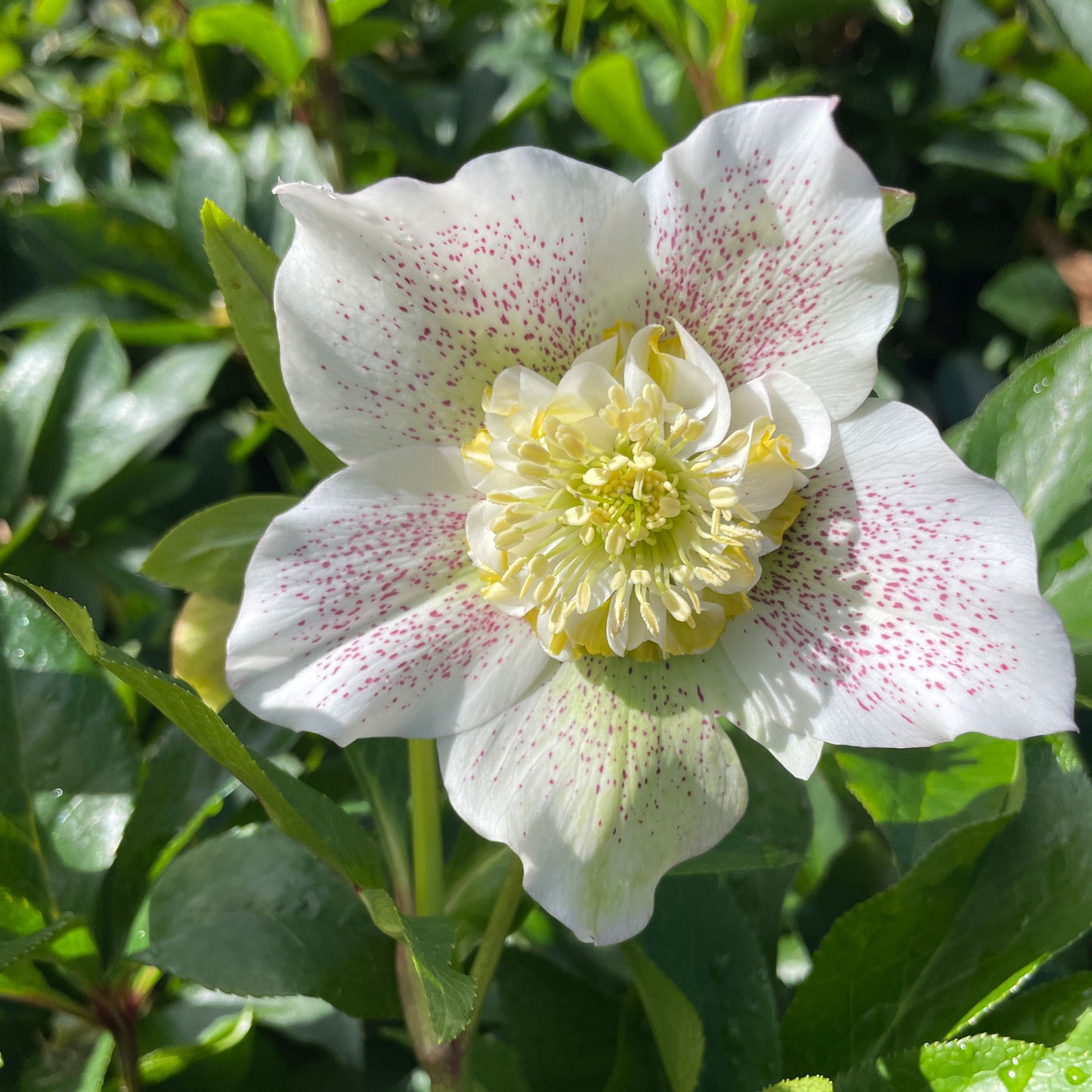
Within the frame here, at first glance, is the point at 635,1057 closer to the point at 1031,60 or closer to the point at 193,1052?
the point at 193,1052

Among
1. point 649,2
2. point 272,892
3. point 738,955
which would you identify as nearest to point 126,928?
point 272,892

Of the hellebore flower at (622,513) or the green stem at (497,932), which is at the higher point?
the hellebore flower at (622,513)

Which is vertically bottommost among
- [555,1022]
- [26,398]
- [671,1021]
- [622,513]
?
[555,1022]

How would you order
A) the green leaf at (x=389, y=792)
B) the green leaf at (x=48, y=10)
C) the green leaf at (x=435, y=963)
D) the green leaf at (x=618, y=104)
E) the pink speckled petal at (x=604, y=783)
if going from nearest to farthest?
1. the green leaf at (x=435, y=963)
2. the pink speckled petal at (x=604, y=783)
3. the green leaf at (x=389, y=792)
4. the green leaf at (x=618, y=104)
5. the green leaf at (x=48, y=10)

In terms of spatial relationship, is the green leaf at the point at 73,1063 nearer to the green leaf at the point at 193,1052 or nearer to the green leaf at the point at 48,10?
the green leaf at the point at 193,1052

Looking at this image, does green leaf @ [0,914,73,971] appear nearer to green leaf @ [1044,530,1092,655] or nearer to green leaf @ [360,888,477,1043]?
green leaf @ [360,888,477,1043]

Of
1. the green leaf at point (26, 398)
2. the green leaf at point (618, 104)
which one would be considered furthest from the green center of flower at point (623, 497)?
the green leaf at point (26, 398)

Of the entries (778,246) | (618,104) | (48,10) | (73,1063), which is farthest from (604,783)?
(48,10)

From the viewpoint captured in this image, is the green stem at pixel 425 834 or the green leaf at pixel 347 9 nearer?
the green stem at pixel 425 834
